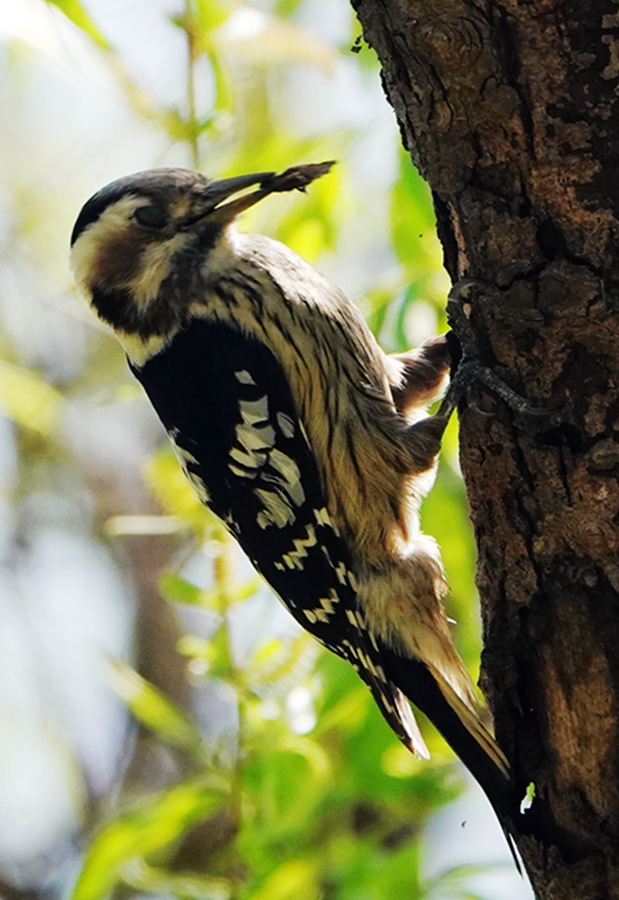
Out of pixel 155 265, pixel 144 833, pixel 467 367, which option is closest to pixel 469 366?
pixel 467 367

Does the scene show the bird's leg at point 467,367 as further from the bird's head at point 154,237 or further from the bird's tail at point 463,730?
the bird's head at point 154,237

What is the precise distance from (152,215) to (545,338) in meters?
1.47

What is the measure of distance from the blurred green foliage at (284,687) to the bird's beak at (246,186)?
4.6 inches

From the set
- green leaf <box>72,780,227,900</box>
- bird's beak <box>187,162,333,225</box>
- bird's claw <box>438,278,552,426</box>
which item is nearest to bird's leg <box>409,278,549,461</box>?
bird's claw <box>438,278,552,426</box>

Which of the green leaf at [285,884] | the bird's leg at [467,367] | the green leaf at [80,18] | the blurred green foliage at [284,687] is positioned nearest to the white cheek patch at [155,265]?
the blurred green foliage at [284,687]

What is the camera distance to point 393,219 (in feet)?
9.80

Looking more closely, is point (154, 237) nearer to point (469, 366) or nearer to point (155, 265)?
point (155, 265)

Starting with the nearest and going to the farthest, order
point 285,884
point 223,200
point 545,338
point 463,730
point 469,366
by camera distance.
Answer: point 545,338 < point 469,366 < point 463,730 < point 285,884 < point 223,200

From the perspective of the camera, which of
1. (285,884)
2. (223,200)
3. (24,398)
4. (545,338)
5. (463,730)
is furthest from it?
(24,398)

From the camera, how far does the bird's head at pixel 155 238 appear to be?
3088mm

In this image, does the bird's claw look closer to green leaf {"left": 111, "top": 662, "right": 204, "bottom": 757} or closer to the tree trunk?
the tree trunk

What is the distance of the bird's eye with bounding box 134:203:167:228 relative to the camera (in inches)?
124

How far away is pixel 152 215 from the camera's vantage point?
10.3 feet

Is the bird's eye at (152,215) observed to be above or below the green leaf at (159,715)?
above
